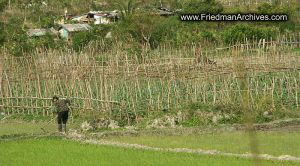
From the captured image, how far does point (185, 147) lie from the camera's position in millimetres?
12438

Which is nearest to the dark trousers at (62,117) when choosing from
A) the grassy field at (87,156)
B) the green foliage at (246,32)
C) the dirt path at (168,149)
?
the dirt path at (168,149)

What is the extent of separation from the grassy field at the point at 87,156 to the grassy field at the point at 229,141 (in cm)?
98

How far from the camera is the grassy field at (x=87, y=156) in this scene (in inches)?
423

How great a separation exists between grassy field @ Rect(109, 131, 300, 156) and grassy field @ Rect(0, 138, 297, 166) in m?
0.98

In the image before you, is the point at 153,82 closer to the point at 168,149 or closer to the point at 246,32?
the point at 168,149

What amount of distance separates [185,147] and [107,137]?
8.77ft

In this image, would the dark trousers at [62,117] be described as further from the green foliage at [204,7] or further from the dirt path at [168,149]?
the green foliage at [204,7]

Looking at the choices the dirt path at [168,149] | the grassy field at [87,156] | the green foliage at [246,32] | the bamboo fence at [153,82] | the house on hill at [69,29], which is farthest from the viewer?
the house on hill at [69,29]

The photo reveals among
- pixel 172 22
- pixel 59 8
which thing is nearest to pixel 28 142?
pixel 172 22

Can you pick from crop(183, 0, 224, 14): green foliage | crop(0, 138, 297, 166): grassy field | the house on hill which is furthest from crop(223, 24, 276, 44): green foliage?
crop(0, 138, 297, 166): grassy field

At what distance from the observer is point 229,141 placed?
13.1 meters

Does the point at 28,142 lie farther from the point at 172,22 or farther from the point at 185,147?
the point at 172,22

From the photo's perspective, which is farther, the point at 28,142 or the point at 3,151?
the point at 28,142

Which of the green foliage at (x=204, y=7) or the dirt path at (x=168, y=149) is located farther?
the green foliage at (x=204, y=7)
